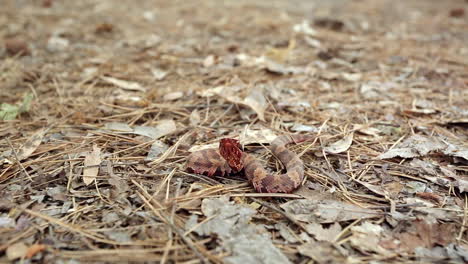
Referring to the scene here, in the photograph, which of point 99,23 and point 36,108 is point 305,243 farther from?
point 99,23

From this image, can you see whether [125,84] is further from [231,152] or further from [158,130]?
[231,152]

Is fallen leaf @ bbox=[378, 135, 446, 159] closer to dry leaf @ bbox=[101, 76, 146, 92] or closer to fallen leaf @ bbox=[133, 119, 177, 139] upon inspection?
fallen leaf @ bbox=[133, 119, 177, 139]

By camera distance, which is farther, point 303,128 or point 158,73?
point 158,73

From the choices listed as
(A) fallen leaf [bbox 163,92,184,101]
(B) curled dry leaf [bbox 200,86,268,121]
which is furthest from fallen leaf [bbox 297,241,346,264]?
(A) fallen leaf [bbox 163,92,184,101]

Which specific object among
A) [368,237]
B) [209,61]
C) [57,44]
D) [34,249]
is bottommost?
[368,237]

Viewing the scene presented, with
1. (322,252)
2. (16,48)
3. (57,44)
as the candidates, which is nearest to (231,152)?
(322,252)

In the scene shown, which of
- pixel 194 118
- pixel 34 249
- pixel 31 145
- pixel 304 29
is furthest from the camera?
pixel 304 29

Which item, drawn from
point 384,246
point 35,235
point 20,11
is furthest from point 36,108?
point 20,11

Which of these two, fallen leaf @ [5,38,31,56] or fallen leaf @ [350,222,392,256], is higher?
fallen leaf @ [5,38,31,56]
